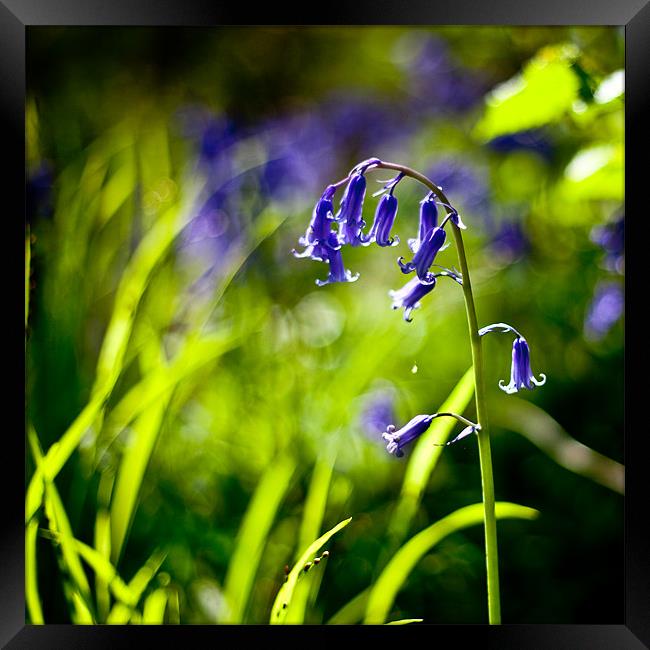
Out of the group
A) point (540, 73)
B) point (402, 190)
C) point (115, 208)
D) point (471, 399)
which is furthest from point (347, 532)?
point (540, 73)

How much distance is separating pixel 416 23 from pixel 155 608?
4.36 ft

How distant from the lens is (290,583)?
4.71ft

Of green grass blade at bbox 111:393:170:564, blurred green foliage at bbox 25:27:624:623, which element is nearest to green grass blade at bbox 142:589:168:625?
blurred green foliage at bbox 25:27:624:623

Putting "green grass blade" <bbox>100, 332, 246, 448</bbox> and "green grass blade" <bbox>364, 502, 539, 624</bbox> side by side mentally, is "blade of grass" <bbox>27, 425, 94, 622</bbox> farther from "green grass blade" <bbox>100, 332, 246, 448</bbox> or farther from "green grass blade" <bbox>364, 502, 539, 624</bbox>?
"green grass blade" <bbox>364, 502, 539, 624</bbox>

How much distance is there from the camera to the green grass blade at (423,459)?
143 centimetres

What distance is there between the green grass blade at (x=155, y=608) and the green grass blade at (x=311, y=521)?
0.26m

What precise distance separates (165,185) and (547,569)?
1142 millimetres

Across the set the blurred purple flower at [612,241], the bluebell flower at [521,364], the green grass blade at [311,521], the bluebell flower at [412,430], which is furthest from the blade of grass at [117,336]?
the blurred purple flower at [612,241]

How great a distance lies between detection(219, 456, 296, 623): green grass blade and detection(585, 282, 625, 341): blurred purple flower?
0.70 m

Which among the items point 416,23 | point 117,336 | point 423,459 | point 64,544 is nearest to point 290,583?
point 423,459

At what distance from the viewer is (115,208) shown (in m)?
1.49

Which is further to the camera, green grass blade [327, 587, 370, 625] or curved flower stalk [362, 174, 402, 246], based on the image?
green grass blade [327, 587, 370, 625]

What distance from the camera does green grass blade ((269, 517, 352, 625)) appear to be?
1435mm

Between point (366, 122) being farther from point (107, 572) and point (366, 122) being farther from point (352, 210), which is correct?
point (107, 572)
